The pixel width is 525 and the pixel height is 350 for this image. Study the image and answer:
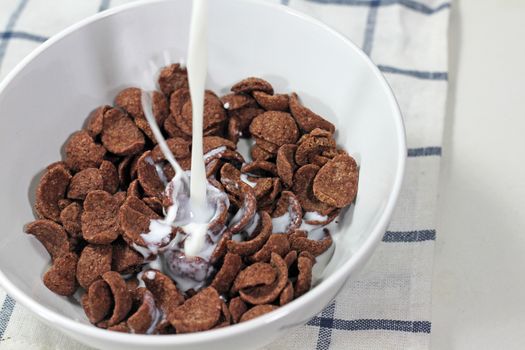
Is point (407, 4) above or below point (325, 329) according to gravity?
above

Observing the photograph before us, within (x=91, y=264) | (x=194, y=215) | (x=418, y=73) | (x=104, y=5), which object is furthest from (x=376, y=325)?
(x=104, y=5)

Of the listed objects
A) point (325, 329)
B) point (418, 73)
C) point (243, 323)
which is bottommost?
point (325, 329)

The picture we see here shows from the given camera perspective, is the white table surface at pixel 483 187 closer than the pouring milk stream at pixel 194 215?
No

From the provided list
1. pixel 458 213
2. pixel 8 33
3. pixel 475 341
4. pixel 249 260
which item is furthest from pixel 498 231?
pixel 8 33

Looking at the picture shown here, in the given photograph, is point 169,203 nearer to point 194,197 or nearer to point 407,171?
point 194,197

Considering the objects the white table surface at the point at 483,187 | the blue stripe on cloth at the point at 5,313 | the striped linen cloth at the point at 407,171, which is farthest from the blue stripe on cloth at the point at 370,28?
the blue stripe on cloth at the point at 5,313

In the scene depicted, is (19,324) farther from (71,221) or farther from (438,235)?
(438,235)

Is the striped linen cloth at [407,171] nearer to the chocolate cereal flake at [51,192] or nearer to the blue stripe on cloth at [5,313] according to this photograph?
the blue stripe on cloth at [5,313]

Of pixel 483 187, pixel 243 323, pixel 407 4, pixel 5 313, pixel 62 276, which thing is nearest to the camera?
pixel 243 323
